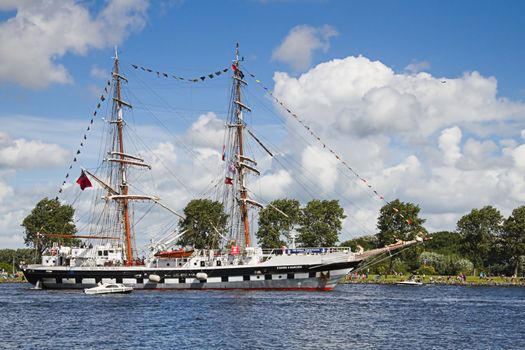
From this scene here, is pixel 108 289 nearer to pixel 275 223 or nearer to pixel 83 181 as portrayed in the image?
pixel 83 181

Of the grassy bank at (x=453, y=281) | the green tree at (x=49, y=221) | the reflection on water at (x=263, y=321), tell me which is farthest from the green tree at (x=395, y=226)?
the green tree at (x=49, y=221)

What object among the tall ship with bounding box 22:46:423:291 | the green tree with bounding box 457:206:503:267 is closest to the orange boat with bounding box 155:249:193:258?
the tall ship with bounding box 22:46:423:291

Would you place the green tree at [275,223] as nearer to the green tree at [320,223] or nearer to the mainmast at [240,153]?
the green tree at [320,223]

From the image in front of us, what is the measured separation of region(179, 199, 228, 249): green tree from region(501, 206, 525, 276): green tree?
63.1m

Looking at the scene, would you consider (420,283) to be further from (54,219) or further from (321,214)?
(54,219)

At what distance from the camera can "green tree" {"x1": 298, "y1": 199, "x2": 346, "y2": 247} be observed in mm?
157125

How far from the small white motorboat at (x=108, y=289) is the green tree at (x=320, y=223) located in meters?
58.3

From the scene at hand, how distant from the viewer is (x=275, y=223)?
161 m

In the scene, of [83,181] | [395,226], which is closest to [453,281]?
[395,226]

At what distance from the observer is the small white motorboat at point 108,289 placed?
342 feet

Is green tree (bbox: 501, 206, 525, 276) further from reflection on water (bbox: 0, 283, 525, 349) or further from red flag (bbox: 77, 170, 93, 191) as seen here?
red flag (bbox: 77, 170, 93, 191)

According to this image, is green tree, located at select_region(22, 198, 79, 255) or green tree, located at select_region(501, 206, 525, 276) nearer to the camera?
green tree, located at select_region(501, 206, 525, 276)

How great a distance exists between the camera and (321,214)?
159125 millimetres

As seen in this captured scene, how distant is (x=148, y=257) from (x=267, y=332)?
2374 inches
